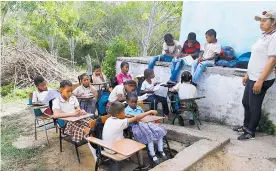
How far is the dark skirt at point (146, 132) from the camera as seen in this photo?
160 inches

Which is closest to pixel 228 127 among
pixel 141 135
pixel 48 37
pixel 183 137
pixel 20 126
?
pixel 183 137

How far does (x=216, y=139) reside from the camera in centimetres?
441

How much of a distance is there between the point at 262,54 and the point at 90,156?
338 cm

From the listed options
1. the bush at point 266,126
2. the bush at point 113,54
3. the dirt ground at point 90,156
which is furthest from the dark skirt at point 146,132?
the bush at point 113,54

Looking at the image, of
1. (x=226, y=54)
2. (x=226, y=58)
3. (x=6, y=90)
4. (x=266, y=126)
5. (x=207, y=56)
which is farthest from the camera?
(x=6, y=90)

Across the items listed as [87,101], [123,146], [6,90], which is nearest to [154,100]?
[87,101]

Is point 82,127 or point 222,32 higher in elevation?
point 222,32

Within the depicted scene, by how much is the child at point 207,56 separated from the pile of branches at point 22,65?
652 cm

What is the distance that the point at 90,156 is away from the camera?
489 centimetres

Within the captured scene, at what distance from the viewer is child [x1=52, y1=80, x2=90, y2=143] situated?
175 inches

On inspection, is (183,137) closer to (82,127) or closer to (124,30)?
(82,127)

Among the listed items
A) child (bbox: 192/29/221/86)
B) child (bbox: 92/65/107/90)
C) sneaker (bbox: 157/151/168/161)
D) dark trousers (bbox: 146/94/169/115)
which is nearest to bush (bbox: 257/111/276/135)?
child (bbox: 192/29/221/86)

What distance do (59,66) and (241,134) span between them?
27.6 ft

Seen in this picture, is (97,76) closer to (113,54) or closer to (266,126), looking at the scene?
(113,54)
